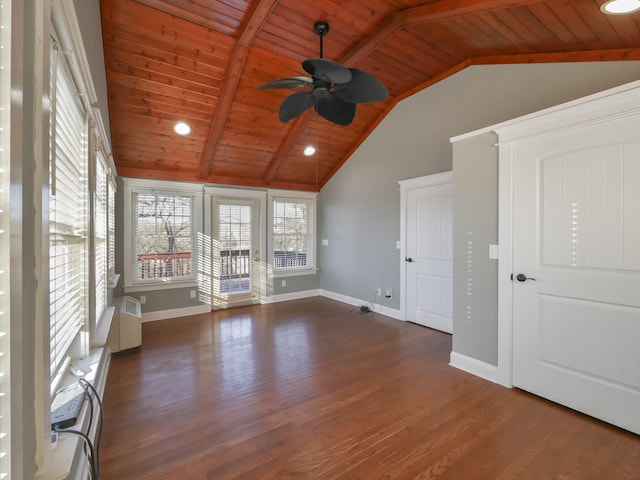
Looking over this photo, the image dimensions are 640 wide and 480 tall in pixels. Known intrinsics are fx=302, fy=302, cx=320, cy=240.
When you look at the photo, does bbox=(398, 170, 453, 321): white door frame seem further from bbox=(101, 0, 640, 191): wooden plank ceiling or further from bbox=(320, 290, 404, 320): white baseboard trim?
bbox=(101, 0, 640, 191): wooden plank ceiling

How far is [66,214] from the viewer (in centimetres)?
157

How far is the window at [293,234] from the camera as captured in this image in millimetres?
6016

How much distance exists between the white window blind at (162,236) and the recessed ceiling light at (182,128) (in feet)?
3.65

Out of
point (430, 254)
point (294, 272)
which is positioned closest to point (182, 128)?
point (294, 272)

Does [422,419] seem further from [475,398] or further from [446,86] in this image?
[446,86]

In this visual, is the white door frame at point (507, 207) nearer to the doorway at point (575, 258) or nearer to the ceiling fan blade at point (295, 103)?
the doorway at point (575, 258)

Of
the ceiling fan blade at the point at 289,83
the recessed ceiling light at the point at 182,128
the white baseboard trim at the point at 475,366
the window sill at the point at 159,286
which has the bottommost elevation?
the white baseboard trim at the point at 475,366

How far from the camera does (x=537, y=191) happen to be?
2445 mm

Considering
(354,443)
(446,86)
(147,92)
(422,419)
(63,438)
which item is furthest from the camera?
(446,86)

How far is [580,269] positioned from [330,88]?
8.14 feet

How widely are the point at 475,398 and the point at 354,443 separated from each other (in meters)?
1.16

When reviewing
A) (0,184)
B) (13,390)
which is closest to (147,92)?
(0,184)

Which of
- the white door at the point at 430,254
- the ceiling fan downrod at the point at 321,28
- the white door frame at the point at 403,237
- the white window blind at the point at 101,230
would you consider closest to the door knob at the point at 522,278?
the white door at the point at 430,254

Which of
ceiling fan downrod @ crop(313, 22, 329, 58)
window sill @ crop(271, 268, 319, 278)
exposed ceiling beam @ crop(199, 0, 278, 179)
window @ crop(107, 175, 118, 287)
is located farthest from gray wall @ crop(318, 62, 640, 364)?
window @ crop(107, 175, 118, 287)
